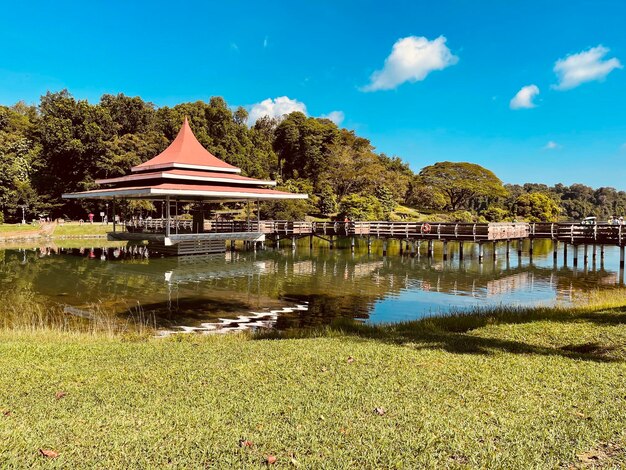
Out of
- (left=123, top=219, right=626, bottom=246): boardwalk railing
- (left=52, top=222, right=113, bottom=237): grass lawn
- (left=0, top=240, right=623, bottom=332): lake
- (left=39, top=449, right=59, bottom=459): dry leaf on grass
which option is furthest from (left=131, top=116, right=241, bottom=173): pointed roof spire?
(left=39, top=449, right=59, bottom=459): dry leaf on grass

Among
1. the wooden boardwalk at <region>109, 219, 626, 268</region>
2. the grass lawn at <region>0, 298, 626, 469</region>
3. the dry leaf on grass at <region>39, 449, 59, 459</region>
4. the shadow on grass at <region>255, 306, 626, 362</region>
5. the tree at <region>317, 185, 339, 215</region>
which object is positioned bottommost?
the shadow on grass at <region>255, 306, 626, 362</region>

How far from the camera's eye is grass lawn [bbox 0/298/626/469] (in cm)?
355

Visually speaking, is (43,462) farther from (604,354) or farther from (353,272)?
(353,272)

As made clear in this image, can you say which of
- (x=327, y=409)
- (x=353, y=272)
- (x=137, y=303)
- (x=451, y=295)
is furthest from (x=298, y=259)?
(x=327, y=409)

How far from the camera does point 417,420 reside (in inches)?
164

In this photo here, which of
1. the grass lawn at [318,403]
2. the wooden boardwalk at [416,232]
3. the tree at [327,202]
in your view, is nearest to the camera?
the grass lawn at [318,403]

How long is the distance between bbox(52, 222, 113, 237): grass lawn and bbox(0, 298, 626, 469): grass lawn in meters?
39.4

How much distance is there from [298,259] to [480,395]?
81.1 ft

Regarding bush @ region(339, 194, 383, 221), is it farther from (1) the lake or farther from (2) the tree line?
(1) the lake

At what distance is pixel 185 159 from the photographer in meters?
31.3

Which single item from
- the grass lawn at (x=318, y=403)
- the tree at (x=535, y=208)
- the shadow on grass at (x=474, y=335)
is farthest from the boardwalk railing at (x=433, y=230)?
the tree at (x=535, y=208)

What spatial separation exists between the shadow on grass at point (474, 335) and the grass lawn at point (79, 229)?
1540 inches

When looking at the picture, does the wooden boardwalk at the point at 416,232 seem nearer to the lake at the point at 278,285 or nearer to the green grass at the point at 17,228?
the lake at the point at 278,285

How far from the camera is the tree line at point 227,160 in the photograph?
1848 inches
